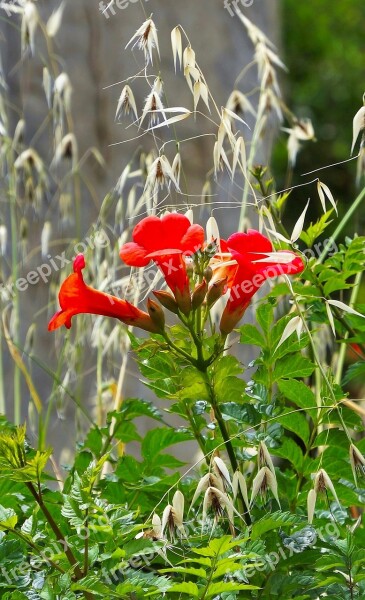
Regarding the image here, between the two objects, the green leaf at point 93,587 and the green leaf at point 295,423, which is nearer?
the green leaf at point 93,587

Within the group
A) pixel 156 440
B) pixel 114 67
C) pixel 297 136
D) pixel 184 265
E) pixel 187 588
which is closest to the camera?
pixel 187 588

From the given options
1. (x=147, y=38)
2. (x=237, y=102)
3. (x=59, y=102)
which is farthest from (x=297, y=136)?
(x=147, y=38)

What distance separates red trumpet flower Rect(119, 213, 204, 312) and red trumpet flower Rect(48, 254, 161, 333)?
Answer: 0.04 metres

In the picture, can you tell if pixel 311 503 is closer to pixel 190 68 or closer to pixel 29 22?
pixel 190 68

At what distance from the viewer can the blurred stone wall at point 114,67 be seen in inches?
76.6

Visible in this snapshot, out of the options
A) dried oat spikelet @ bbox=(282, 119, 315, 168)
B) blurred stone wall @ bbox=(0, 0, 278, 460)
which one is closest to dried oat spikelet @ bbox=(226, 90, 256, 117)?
dried oat spikelet @ bbox=(282, 119, 315, 168)

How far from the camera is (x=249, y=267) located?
56cm

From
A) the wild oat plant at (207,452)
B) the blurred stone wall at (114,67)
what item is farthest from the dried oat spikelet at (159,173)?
the blurred stone wall at (114,67)

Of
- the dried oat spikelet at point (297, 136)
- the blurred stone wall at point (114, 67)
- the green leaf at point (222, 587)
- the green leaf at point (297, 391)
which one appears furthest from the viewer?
the blurred stone wall at point (114, 67)

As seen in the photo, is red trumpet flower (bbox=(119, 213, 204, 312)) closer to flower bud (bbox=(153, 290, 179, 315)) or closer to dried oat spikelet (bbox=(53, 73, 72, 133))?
flower bud (bbox=(153, 290, 179, 315))

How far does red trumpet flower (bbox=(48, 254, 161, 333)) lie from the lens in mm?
585

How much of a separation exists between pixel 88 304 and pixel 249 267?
0.34 ft

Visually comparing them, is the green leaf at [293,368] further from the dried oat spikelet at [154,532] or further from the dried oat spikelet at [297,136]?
the dried oat spikelet at [297,136]

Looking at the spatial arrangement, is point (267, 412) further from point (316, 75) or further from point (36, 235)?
point (316, 75)
